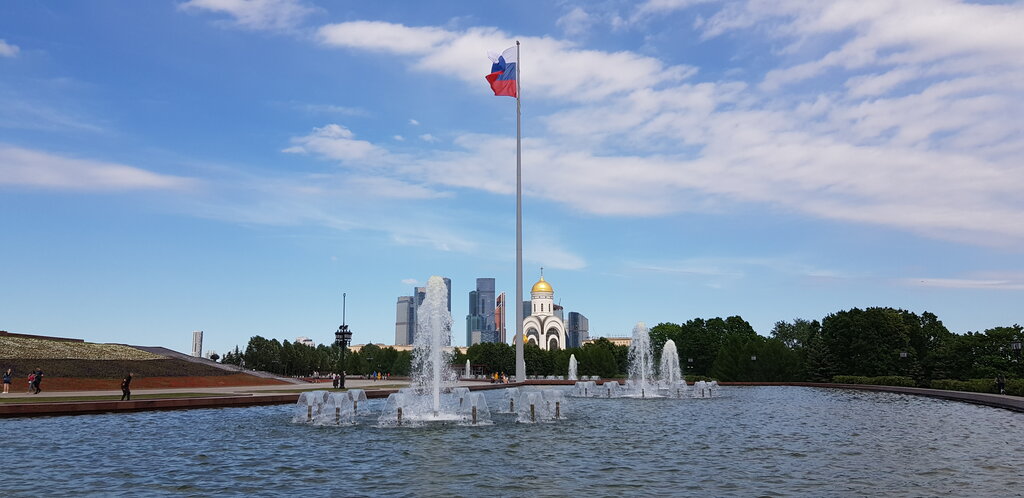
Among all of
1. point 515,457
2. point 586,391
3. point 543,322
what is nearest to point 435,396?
point 515,457

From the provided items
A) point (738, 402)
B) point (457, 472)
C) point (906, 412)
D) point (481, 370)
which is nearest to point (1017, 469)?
point (457, 472)

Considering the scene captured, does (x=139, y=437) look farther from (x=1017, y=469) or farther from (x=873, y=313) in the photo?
(x=873, y=313)

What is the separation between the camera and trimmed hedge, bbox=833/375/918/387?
54.8 metres

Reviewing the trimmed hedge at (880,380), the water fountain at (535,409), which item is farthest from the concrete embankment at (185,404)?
the water fountain at (535,409)

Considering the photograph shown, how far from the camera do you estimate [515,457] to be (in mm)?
18531

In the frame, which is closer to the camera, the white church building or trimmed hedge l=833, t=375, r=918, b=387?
trimmed hedge l=833, t=375, r=918, b=387

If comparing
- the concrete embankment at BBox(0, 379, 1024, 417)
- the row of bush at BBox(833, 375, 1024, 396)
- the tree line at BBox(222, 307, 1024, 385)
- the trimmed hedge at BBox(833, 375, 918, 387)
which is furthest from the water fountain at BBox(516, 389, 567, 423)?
the trimmed hedge at BBox(833, 375, 918, 387)

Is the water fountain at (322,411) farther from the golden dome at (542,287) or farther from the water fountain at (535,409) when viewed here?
the golden dome at (542,287)

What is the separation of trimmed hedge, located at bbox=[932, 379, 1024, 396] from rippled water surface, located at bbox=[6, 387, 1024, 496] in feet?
39.5

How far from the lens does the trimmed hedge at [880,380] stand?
54.8 metres

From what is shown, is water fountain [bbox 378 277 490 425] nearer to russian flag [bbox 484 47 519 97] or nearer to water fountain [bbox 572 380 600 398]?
water fountain [bbox 572 380 600 398]

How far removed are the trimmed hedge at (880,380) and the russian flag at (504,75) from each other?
3518 centimetres

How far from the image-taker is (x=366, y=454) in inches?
750

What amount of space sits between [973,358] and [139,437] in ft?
220
